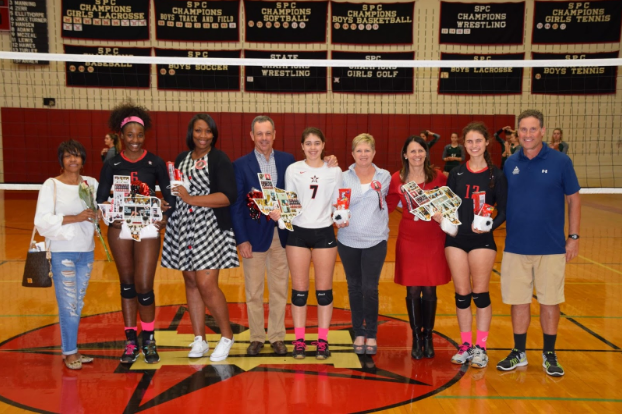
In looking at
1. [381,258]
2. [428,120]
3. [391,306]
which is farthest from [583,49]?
[381,258]

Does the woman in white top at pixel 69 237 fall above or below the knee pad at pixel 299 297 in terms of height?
above

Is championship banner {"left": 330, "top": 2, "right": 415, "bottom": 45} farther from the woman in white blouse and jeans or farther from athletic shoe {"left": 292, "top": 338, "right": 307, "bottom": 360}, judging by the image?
athletic shoe {"left": 292, "top": 338, "right": 307, "bottom": 360}

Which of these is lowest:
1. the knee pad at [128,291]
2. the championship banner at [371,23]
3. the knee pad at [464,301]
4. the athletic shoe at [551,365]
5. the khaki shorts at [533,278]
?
the athletic shoe at [551,365]

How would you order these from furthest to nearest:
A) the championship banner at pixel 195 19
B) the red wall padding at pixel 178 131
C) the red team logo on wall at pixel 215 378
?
the red wall padding at pixel 178 131
the championship banner at pixel 195 19
the red team logo on wall at pixel 215 378

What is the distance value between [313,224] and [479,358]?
1757mm

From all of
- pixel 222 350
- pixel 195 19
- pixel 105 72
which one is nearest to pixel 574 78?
pixel 195 19

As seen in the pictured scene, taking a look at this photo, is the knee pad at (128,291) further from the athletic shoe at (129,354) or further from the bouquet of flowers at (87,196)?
the bouquet of flowers at (87,196)

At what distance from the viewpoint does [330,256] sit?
4.70 metres

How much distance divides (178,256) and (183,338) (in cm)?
115

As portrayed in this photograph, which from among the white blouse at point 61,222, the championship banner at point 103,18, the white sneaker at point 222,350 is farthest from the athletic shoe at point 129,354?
the championship banner at point 103,18

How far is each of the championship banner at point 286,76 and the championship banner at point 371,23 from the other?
2.70ft

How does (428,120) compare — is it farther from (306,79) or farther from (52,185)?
(52,185)

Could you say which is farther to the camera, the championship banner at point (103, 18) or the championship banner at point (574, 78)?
the championship banner at point (574, 78)

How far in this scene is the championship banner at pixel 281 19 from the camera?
1445cm
